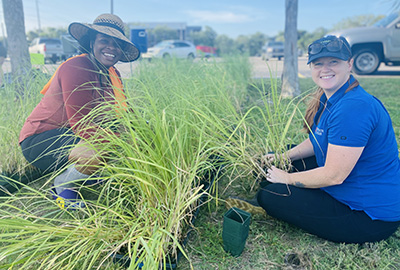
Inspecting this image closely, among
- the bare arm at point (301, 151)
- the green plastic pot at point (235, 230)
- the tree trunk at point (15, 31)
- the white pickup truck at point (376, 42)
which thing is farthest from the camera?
the white pickup truck at point (376, 42)

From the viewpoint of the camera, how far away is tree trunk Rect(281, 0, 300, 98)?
472cm

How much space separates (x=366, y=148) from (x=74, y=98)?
1602mm

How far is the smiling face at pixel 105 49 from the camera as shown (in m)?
1.59

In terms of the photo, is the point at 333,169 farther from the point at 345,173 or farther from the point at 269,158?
the point at 269,158

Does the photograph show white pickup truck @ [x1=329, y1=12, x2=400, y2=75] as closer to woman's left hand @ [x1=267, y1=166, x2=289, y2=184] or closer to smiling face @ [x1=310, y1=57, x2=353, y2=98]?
smiling face @ [x1=310, y1=57, x2=353, y2=98]

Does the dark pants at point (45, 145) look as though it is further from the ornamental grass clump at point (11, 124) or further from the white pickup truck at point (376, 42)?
the white pickup truck at point (376, 42)

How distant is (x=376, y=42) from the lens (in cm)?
686

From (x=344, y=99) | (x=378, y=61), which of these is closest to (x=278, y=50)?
(x=378, y=61)

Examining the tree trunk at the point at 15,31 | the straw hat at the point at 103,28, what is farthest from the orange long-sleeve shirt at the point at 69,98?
the tree trunk at the point at 15,31

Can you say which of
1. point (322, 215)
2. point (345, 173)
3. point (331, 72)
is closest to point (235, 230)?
point (322, 215)

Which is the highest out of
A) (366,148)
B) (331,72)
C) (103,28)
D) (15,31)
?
(15,31)

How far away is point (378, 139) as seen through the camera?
3.85 feet

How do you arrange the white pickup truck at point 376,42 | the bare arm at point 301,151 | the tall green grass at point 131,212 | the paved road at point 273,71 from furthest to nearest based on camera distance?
1. the white pickup truck at point 376,42
2. the paved road at point 273,71
3. the bare arm at point 301,151
4. the tall green grass at point 131,212

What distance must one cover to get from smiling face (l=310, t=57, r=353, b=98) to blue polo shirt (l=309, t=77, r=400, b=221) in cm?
4
